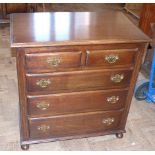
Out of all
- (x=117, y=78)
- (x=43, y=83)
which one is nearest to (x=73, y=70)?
(x=43, y=83)

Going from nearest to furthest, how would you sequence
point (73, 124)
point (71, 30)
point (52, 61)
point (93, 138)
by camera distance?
point (52, 61), point (71, 30), point (73, 124), point (93, 138)

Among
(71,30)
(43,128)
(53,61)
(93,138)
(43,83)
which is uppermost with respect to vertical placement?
(71,30)

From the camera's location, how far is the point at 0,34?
3.89 m

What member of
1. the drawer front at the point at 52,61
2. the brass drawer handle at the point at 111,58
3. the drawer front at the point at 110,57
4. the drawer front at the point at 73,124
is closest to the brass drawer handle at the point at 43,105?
the drawer front at the point at 73,124

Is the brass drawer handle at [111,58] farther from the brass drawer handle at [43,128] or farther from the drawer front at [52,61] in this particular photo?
the brass drawer handle at [43,128]

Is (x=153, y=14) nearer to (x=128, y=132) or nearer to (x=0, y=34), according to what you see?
(x=128, y=132)

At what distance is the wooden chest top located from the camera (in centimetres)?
147

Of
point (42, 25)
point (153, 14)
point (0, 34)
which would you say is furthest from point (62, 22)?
point (0, 34)

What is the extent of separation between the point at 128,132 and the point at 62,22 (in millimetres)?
1135

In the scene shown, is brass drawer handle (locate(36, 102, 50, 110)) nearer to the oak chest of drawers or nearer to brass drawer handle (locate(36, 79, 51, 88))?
the oak chest of drawers

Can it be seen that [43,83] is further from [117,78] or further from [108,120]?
[108,120]

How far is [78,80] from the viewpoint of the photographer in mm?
1645

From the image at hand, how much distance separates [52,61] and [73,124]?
1.98ft

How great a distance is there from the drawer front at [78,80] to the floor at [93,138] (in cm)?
56
